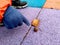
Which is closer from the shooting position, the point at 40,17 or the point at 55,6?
the point at 40,17

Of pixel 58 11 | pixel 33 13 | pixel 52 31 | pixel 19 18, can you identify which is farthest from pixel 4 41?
pixel 58 11

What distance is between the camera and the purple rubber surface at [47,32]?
146 centimetres

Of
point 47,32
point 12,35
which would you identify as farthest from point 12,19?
point 47,32

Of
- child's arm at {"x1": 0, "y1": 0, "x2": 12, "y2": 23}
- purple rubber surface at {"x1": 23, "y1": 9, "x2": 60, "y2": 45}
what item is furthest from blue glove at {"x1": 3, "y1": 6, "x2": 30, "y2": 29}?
purple rubber surface at {"x1": 23, "y1": 9, "x2": 60, "y2": 45}

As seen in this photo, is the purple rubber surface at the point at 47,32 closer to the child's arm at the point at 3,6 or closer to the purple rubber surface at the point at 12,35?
the purple rubber surface at the point at 12,35

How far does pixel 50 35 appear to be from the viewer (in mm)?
1545

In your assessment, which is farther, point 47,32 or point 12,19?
point 47,32

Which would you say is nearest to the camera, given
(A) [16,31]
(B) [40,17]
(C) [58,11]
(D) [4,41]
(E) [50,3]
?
(D) [4,41]

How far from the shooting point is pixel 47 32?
1.59m

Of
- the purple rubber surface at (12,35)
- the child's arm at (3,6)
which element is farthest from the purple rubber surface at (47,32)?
the child's arm at (3,6)

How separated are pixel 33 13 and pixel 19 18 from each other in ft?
1.60

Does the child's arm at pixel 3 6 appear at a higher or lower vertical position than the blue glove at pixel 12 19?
higher

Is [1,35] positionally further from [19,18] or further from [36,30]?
[36,30]

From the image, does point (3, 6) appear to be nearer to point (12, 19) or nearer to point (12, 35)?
point (12, 19)
